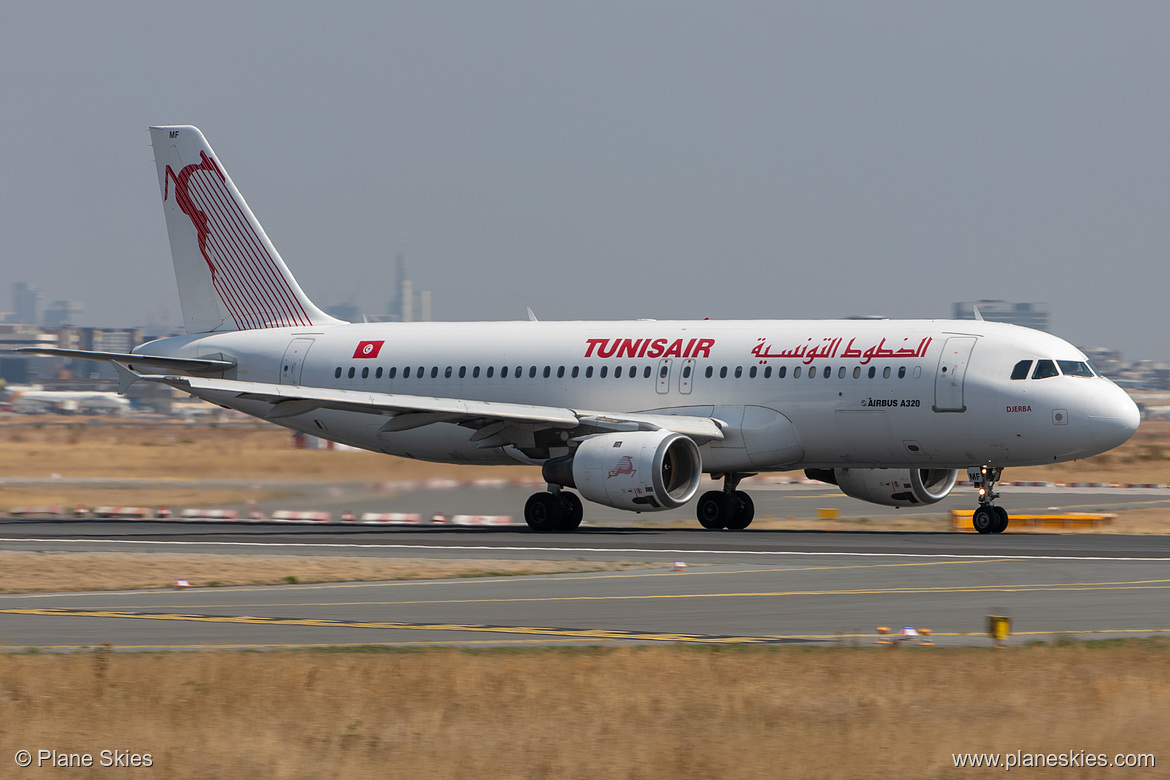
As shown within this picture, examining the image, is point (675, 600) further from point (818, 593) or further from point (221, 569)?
point (221, 569)

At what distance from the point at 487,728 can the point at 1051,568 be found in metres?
14.8

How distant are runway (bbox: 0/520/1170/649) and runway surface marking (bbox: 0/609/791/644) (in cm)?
2

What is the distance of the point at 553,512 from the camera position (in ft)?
118

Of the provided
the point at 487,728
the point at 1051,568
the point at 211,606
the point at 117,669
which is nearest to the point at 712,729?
the point at 487,728

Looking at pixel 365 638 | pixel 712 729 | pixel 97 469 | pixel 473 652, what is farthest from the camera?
pixel 97 469

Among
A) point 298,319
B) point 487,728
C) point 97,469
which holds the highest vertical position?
point 298,319

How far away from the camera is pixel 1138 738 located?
11.6 meters

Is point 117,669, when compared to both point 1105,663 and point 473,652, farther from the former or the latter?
point 1105,663

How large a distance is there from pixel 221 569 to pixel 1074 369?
17.5 metres

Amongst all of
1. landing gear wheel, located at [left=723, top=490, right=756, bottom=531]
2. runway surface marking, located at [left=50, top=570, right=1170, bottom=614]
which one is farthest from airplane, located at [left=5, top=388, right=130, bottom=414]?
runway surface marking, located at [left=50, top=570, right=1170, bottom=614]

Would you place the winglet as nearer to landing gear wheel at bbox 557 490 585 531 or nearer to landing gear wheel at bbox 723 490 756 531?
landing gear wheel at bbox 557 490 585 531

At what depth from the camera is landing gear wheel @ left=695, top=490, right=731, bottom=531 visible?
3753cm

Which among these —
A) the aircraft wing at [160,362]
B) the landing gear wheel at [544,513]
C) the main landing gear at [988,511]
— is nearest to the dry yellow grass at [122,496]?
the aircraft wing at [160,362]

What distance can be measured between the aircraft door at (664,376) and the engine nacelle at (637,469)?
98.1 inches
